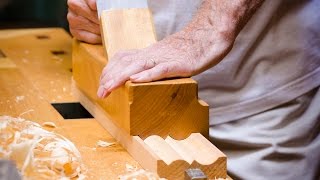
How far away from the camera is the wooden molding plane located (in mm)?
1269

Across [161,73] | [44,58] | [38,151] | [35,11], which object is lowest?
[35,11]

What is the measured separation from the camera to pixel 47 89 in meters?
1.79

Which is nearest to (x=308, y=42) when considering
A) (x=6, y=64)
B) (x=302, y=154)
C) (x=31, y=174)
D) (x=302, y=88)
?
(x=302, y=88)

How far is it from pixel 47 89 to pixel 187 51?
1.49ft

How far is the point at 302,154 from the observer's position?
1.93m

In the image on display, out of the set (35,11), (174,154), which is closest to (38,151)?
(174,154)

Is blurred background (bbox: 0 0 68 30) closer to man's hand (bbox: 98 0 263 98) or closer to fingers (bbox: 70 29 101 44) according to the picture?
fingers (bbox: 70 29 101 44)

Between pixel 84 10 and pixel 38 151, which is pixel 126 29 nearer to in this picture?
pixel 84 10

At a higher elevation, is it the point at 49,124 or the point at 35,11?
the point at 49,124

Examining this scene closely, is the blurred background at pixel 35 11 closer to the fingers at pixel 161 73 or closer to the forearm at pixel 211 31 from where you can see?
the forearm at pixel 211 31

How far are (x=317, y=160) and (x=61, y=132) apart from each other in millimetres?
777

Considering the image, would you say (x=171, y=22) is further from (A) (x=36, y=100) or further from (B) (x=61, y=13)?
(B) (x=61, y=13)

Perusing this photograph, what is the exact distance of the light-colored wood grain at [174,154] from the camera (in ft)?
4.08

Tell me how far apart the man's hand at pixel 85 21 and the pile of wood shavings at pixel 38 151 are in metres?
0.35
